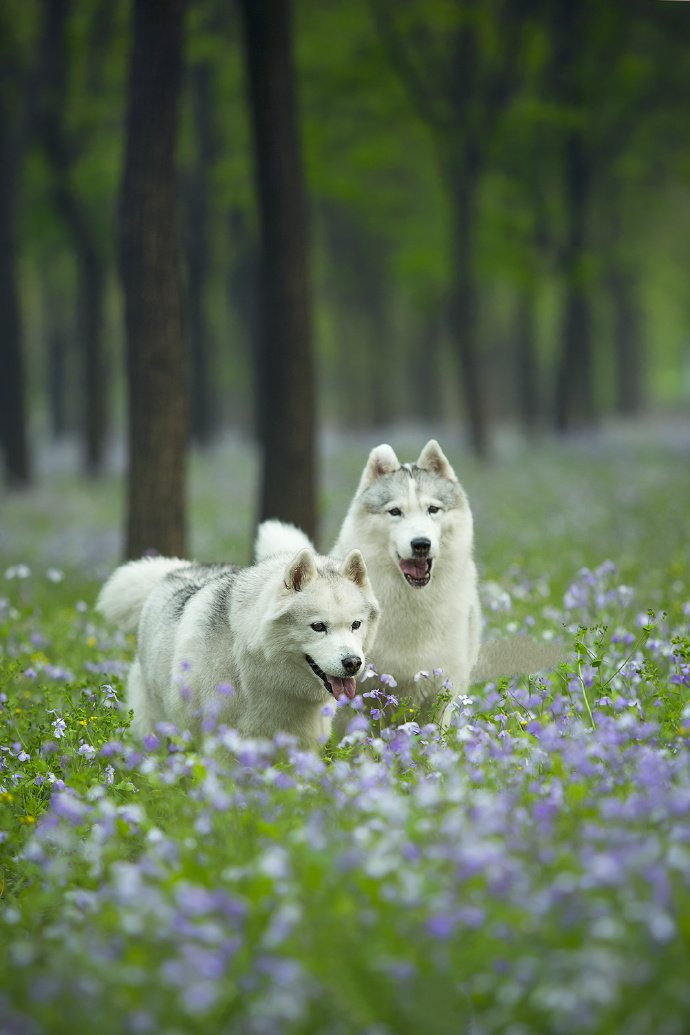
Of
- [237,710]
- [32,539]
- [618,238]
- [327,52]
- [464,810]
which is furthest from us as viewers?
[618,238]

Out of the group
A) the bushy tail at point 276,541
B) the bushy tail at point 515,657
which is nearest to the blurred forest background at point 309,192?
the bushy tail at point 276,541

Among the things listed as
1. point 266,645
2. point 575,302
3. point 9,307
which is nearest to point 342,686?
point 266,645

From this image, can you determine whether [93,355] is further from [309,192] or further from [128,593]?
[128,593]

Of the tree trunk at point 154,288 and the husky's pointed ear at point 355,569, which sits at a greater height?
the tree trunk at point 154,288

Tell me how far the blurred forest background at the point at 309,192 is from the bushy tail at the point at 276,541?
13.1 feet

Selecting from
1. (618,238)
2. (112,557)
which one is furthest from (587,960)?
(618,238)

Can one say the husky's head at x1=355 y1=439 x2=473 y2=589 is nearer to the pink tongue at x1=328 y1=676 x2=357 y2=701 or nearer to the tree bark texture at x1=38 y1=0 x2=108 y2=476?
the pink tongue at x1=328 y1=676 x2=357 y2=701

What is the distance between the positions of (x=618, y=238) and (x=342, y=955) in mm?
35360

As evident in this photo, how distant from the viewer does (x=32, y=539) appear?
54.4 ft

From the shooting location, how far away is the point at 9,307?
66.4 ft

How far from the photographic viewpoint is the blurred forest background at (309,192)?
36.4ft

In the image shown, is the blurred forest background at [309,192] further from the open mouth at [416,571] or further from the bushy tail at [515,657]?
the open mouth at [416,571]

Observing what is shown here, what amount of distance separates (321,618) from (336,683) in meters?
0.34

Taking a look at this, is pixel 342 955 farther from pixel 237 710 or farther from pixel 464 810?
pixel 237 710
